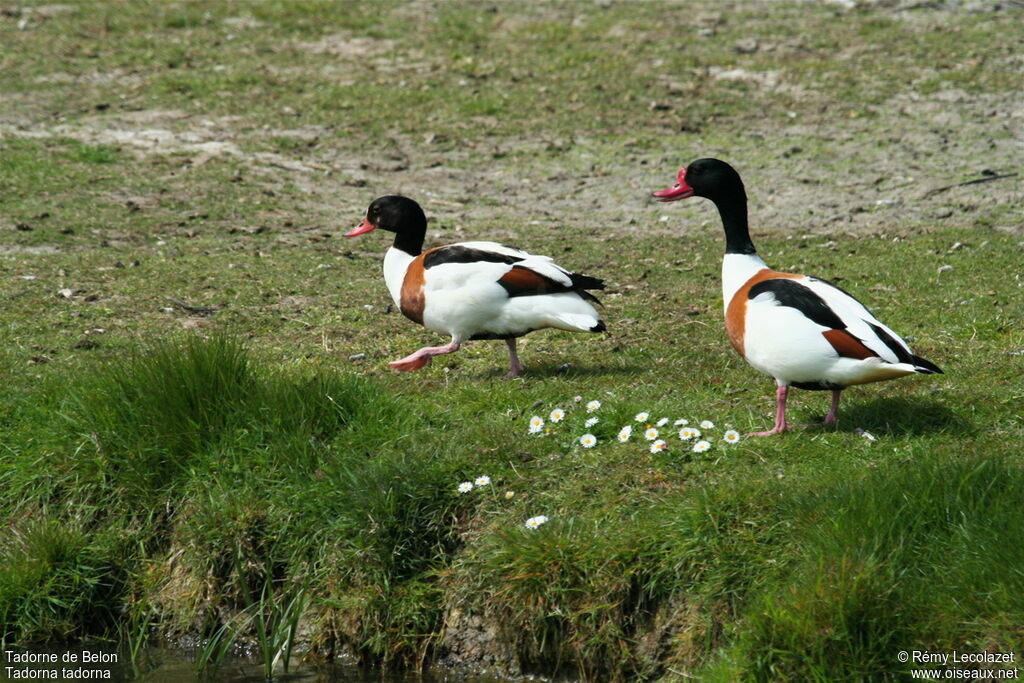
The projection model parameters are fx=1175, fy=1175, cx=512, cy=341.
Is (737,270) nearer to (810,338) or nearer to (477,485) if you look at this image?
(810,338)

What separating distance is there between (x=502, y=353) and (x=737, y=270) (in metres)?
1.98

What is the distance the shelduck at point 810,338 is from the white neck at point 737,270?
4 cm

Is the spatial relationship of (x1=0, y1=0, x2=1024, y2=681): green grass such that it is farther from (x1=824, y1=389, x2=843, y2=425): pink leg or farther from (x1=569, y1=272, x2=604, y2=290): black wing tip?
(x1=569, y1=272, x2=604, y2=290): black wing tip

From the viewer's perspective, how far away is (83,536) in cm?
577

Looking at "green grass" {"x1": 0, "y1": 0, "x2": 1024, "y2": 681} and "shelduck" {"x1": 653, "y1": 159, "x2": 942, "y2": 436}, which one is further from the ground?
"shelduck" {"x1": 653, "y1": 159, "x2": 942, "y2": 436}

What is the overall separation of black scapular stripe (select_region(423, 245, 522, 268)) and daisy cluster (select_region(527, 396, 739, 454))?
118 cm

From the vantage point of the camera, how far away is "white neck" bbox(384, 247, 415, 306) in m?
7.42

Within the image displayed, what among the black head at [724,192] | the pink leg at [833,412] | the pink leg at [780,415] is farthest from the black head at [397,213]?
the pink leg at [833,412]

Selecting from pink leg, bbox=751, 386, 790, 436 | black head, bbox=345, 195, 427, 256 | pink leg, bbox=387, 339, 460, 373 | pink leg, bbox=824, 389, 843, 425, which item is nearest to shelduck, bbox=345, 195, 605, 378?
pink leg, bbox=387, 339, 460, 373

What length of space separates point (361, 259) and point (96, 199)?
275cm

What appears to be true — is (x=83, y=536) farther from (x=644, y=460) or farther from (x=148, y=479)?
(x=644, y=460)

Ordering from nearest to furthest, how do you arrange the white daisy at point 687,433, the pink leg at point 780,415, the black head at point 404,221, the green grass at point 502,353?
the green grass at point 502,353 < the white daisy at point 687,433 < the pink leg at point 780,415 < the black head at point 404,221

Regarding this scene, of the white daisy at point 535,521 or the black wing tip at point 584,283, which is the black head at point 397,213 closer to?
the black wing tip at point 584,283

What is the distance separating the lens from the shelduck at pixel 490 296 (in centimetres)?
691
